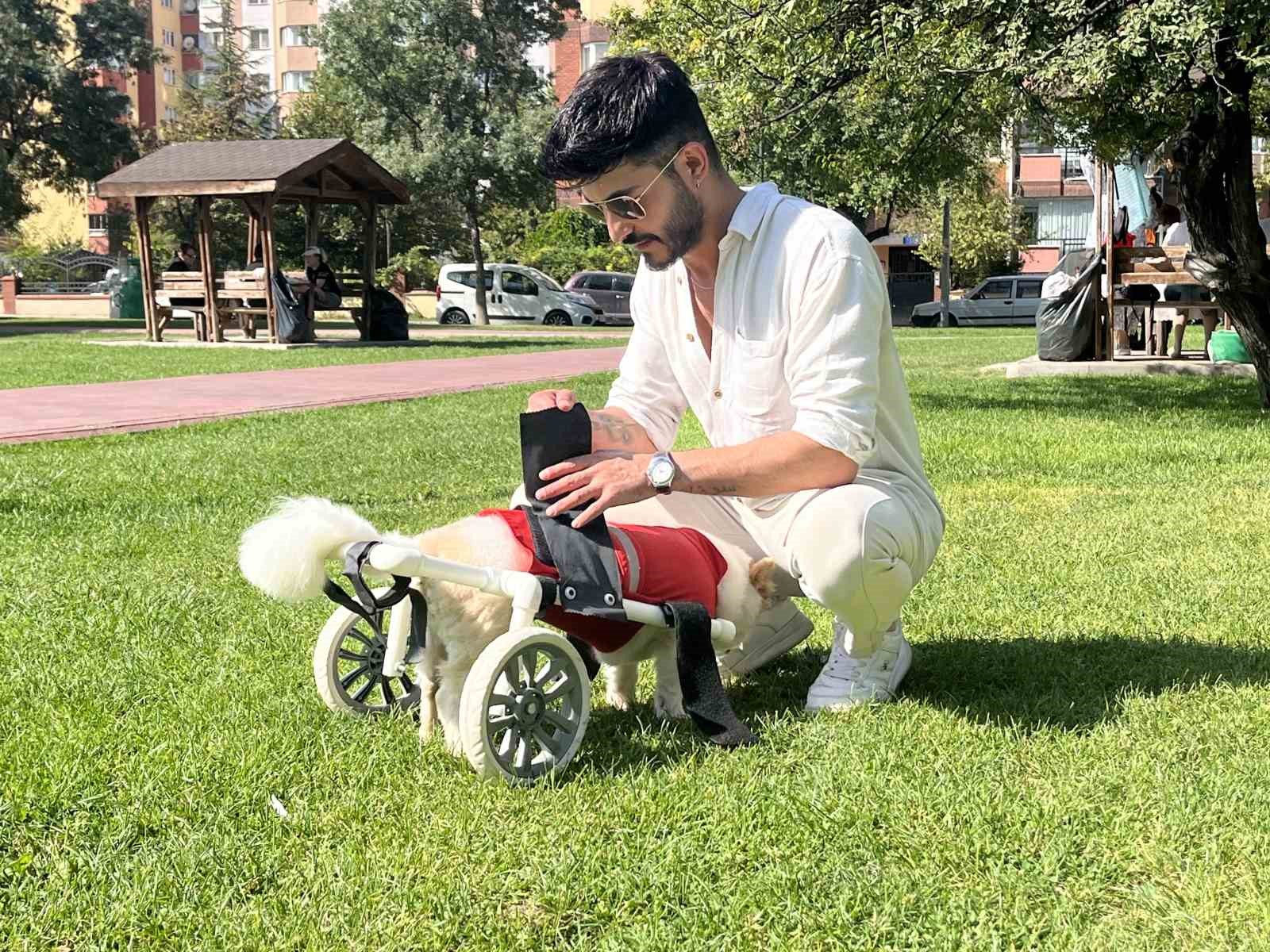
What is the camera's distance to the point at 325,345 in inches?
819

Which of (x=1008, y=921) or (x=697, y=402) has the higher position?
(x=697, y=402)

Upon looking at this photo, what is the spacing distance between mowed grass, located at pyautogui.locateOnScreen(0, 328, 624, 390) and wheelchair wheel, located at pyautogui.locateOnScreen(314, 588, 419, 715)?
10719mm

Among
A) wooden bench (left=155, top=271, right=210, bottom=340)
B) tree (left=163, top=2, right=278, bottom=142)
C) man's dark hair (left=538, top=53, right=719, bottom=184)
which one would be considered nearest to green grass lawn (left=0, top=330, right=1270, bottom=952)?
man's dark hair (left=538, top=53, right=719, bottom=184)

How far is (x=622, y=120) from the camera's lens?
2852 mm

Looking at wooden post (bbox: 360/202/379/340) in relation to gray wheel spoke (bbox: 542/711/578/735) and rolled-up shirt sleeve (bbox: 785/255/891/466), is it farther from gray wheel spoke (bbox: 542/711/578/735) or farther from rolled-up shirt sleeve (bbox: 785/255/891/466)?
gray wheel spoke (bbox: 542/711/578/735)

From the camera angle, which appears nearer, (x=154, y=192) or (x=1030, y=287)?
(x=154, y=192)

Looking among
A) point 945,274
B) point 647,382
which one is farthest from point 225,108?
point 647,382

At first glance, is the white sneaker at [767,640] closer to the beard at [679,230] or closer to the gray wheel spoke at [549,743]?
the gray wheel spoke at [549,743]

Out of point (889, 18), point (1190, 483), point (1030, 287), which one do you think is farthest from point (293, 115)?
point (1190, 483)

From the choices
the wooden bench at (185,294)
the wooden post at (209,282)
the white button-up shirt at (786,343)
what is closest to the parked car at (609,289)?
the wooden bench at (185,294)

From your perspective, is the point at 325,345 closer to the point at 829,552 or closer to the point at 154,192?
the point at 154,192

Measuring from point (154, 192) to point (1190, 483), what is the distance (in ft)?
61.8

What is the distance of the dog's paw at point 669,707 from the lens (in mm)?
3211

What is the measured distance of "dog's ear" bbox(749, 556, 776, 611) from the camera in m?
3.31
